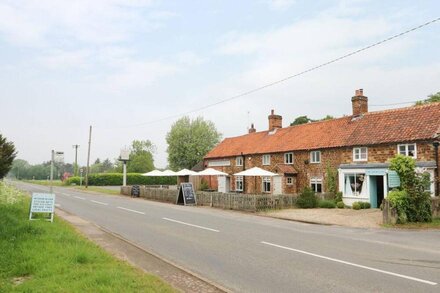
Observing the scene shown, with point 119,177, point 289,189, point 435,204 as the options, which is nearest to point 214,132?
point 119,177

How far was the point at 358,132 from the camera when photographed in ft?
102

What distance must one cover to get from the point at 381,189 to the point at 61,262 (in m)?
25.0

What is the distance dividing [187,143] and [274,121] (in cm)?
3191

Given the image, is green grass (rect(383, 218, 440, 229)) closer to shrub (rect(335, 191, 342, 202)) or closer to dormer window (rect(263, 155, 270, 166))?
shrub (rect(335, 191, 342, 202))

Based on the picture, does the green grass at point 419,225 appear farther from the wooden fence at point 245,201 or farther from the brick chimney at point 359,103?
the brick chimney at point 359,103

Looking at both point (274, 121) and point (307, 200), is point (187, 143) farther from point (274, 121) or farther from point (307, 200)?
point (307, 200)

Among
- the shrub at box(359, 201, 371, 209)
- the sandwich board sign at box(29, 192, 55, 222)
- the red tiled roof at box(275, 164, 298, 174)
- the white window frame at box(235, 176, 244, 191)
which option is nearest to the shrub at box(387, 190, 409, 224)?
the shrub at box(359, 201, 371, 209)

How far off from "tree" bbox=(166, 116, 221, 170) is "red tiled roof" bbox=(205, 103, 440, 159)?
97.7ft

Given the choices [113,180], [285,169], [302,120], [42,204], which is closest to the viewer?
[42,204]

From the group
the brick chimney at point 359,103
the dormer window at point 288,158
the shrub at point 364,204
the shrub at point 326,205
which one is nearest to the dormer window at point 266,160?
the dormer window at point 288,158

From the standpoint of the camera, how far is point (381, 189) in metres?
28.6

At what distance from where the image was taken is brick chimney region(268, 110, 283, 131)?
148 ft

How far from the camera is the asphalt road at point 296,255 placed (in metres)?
8.06

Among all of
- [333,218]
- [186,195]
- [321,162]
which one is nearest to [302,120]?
[321,162]
